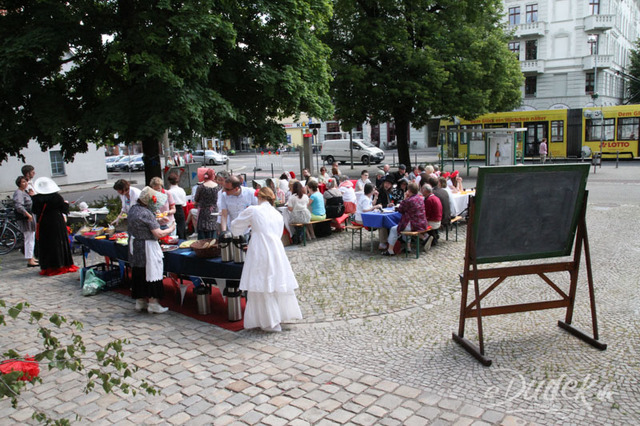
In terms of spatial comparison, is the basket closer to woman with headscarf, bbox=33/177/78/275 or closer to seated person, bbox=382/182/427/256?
woman with headscarf, bbox=33/177/78/275

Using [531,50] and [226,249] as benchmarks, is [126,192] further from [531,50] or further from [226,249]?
[531,50]

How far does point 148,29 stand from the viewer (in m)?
12.1

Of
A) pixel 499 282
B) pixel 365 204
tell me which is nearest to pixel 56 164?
pixel 365 204

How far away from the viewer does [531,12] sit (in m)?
50.3

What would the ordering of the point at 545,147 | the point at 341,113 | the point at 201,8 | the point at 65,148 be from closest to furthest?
the point at 201,8
the point at 65,148
the point at 341,113
the point at 545,147

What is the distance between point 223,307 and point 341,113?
18687 mm

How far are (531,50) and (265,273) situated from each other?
52662 mm

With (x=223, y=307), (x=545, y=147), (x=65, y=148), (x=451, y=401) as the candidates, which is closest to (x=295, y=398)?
(x=451, y=401)

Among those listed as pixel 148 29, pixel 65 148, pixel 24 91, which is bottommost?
pixel 65 148

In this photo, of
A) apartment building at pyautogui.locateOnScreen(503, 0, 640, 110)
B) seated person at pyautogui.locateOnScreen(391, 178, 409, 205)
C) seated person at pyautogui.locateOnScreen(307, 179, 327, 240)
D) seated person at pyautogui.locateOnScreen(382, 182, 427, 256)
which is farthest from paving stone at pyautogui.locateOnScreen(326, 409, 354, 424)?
apartment building at pyautogui.locateOnScreen(503, 0, 640, 110)

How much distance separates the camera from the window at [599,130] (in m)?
30.6

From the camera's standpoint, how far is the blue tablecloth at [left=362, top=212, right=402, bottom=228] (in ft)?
34.3

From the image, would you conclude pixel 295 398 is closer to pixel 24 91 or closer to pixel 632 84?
pixel 24 91

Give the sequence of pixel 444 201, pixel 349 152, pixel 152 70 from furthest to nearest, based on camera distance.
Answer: pixel 349 152
pixel 152 70
pixel 444 201
